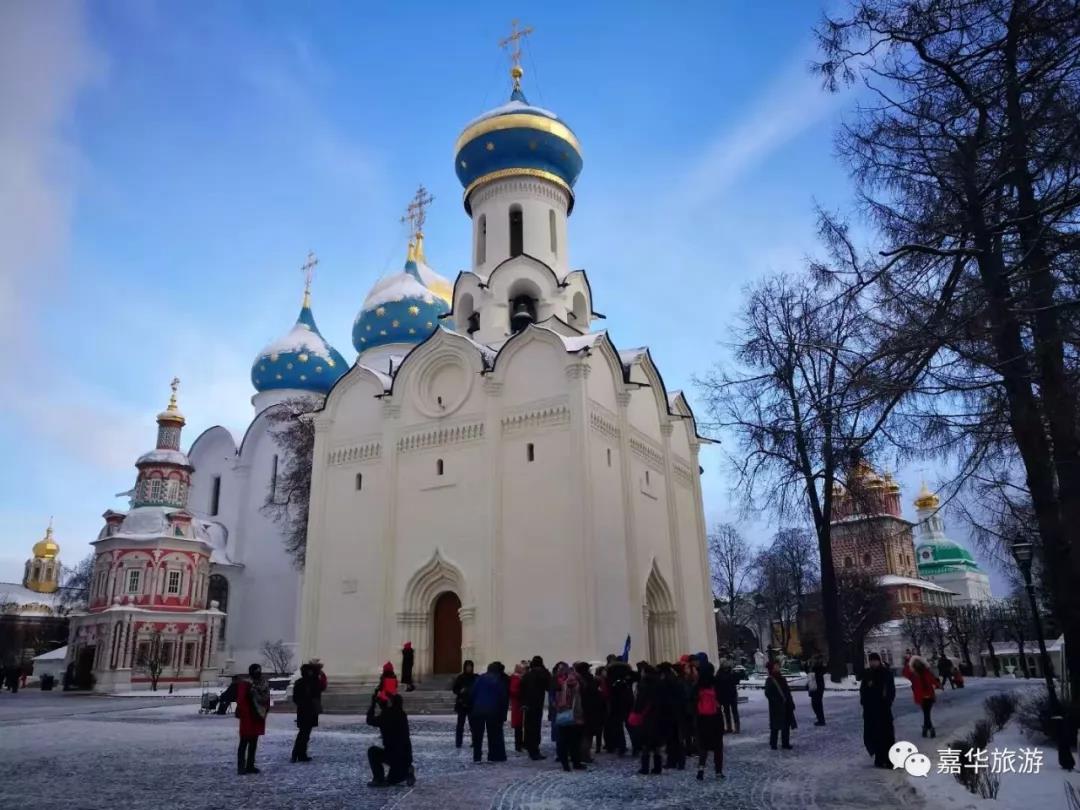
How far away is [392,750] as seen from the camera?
22.7ft

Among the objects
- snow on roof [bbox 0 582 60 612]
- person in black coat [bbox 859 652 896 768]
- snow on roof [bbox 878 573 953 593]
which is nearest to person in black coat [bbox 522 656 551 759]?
person in black coat [bbox 859 652 896 768]

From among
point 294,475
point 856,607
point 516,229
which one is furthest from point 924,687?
point 856,607

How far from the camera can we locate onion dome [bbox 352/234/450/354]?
26.9 m

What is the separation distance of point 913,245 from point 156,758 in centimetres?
963

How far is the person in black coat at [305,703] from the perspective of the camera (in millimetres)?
8031

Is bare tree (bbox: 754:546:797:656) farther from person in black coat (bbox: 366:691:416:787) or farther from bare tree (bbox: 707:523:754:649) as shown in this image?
person in black coat (bbox: 366:691:416:787)

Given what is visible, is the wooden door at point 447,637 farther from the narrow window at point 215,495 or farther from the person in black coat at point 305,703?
the narrow window at point 215,495

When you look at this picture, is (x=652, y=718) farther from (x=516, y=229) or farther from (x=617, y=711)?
(x=516, y=229)

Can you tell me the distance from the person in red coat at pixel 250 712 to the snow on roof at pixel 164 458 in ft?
87.2

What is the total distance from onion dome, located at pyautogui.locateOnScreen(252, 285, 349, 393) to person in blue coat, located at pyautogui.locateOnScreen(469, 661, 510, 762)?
2579 cm

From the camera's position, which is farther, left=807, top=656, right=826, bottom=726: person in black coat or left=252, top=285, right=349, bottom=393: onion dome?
left=252, top=285, right=349, bottom=393: onion dome

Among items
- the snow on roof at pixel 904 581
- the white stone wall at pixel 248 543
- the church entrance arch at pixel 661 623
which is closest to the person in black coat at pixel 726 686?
the church entrance arch at pixel 661 623

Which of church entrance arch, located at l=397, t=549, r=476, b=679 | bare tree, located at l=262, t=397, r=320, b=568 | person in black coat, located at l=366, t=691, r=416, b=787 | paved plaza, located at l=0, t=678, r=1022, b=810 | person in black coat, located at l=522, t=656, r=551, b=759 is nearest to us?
paved plaza, located at l=0, t=678, r=1022, b=810

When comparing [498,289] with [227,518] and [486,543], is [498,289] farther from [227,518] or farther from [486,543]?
[227,518]
